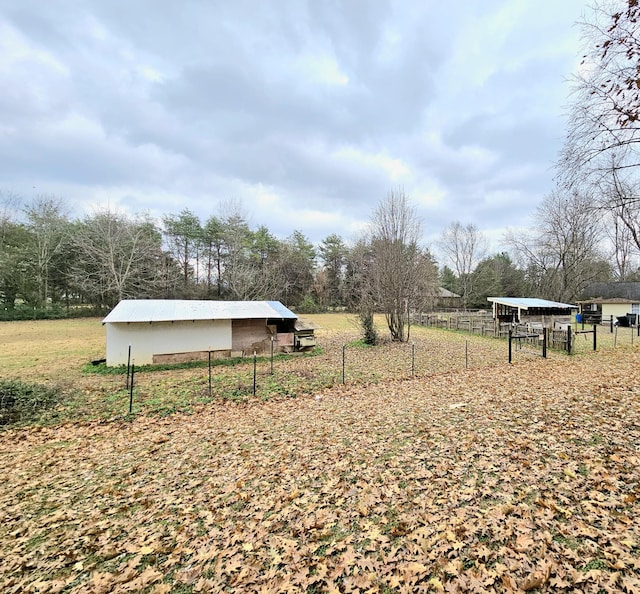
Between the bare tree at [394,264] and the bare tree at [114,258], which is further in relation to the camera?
the bare tree at [114,258]

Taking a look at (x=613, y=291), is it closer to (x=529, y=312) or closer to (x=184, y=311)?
(x=529, y=312)

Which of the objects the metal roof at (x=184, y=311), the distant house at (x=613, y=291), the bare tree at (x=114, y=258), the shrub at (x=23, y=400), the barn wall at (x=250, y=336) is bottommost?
the shrub at (x=23, y=400)

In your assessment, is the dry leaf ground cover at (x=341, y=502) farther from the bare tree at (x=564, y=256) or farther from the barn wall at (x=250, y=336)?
the bare tree at (x=564, y=256)

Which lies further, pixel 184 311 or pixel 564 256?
pixel 564 256

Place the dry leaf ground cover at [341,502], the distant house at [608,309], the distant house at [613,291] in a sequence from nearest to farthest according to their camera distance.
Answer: the dry leaf ground cover at [341,502], the distant house at [608,309], the distant house at [613,291]

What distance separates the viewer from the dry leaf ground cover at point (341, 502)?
2.57 metres

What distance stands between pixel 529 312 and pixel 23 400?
29.4 m

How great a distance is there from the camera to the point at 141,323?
41.2 feet

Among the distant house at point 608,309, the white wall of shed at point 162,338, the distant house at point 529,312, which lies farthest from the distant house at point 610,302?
the white wall of shed at point 162,338

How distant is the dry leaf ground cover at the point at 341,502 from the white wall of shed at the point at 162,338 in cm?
590

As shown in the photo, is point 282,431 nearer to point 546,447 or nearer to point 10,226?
point 546,447

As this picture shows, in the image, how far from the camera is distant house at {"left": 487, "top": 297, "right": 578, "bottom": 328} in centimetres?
2266

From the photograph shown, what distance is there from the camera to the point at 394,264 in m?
16.7

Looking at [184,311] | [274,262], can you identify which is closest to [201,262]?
[274,262]
